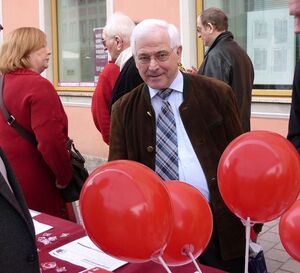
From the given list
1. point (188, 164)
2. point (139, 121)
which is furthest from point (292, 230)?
point (139, 121)

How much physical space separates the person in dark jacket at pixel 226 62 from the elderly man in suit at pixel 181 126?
1.64 m

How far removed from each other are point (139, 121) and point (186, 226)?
31.6 inches

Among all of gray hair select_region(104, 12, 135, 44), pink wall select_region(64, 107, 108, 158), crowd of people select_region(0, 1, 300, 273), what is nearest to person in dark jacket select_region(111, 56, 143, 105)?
crowd of people select_region(0, 1, 300, 273)

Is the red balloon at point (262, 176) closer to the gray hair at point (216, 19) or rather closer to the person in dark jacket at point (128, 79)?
the person in dark jacket at point (128, 79)

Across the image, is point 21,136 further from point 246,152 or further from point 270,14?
point 270,14

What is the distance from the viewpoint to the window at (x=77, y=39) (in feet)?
24.4

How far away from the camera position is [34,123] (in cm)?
289

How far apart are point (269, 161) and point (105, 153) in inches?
222

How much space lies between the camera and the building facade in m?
5.20

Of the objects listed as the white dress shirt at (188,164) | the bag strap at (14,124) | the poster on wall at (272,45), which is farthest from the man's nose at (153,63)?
the poster on wall at (272,45)

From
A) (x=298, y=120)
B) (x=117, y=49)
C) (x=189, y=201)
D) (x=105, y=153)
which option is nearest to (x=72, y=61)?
(x=105, y=153)

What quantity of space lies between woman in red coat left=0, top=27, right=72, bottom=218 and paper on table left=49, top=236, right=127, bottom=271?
0.98m

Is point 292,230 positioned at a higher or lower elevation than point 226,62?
lower

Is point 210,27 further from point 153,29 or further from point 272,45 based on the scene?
point 153,29
